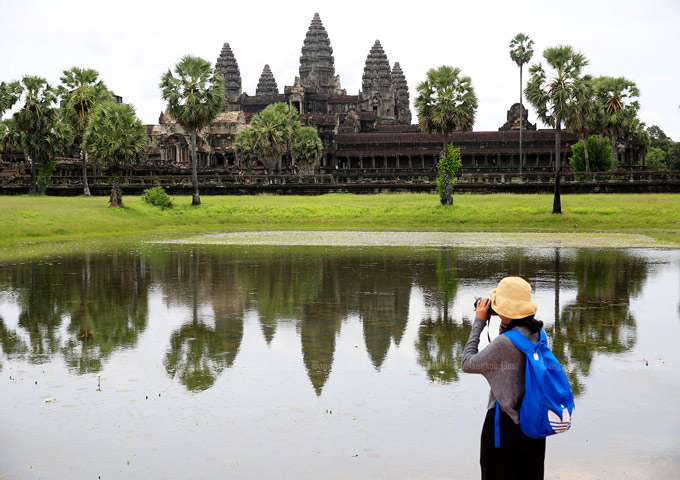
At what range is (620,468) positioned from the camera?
7098mm

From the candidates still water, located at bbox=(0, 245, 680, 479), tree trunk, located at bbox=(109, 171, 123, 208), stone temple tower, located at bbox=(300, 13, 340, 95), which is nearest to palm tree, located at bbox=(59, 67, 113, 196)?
tree trunk, located at bbox=(109, 171, 123, 208)

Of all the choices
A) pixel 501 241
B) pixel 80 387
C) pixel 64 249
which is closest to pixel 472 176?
pixel 501 241

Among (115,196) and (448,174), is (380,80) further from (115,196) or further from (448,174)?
(115,196)

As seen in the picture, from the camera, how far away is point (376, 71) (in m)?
141

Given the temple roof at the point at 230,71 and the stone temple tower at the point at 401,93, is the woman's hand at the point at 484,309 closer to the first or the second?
the temple roof at the point at 230,71

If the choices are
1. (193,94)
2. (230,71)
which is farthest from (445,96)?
(230,71)

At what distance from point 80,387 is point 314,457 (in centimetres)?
367

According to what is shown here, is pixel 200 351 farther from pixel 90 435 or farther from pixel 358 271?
pixel 358 271

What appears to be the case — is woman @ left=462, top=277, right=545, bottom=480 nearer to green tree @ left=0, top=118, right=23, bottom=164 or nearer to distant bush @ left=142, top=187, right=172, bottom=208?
distant bush @ left=142, top=187, right=172, bottom=208

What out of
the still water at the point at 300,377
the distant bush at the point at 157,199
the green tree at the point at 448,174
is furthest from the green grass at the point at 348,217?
the still water at the point at 300,377

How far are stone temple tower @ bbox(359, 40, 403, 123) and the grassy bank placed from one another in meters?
87.8

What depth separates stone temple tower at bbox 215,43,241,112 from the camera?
14375 cm

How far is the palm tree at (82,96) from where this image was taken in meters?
60.2

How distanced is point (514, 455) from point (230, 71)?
14599 centimetres
